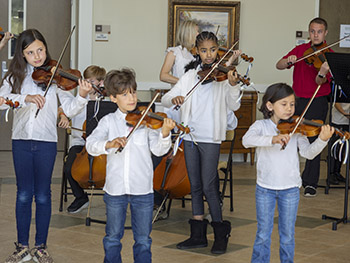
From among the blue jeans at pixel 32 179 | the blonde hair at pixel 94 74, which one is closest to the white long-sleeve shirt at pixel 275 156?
the blue jeans at pixel 32 179

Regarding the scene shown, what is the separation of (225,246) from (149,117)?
118 cm

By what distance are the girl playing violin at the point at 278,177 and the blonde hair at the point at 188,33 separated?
1493mm

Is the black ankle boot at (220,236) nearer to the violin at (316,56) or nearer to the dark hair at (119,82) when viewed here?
the dark hair at (119,82)

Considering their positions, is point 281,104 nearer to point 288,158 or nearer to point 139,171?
point 288,158

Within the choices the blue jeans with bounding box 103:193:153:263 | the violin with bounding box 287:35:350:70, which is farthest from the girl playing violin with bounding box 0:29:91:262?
the violin with bounding box 287:35:350:70

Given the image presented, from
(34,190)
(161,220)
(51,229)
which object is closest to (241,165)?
(161,220)

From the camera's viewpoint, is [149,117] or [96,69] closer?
[149,117]

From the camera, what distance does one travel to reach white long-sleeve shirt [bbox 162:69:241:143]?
3.43 meters

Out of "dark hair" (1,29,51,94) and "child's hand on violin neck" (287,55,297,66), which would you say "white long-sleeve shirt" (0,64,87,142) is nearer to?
"dark hair" (1,29,51,94)

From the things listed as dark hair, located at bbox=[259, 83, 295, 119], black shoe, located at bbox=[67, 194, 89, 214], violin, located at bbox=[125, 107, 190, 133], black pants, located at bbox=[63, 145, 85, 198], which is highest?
dark hair, located at bbox=[259, 83, 295, 119]

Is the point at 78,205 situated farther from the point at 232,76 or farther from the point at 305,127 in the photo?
the point at 305,127

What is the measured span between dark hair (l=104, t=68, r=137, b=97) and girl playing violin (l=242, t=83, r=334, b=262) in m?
0.63

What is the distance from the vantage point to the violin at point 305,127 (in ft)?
8.99

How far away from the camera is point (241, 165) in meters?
7.18
